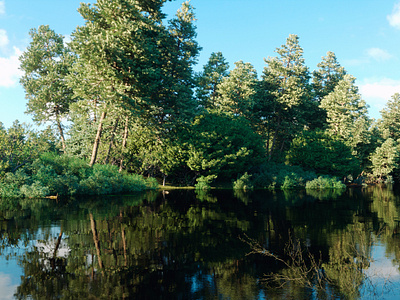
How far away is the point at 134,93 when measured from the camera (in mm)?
33156

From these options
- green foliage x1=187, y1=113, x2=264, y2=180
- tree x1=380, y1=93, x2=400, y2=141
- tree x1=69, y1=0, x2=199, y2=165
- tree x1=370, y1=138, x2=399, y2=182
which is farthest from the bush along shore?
tree x1=380, y1=93, x2=400, y2=141

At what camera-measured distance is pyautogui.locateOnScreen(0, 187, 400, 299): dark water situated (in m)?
6.72

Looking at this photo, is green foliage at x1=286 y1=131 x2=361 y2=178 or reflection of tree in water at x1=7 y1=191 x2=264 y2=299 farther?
green foliage at x1=286 y1=131 x2=361 y2=178

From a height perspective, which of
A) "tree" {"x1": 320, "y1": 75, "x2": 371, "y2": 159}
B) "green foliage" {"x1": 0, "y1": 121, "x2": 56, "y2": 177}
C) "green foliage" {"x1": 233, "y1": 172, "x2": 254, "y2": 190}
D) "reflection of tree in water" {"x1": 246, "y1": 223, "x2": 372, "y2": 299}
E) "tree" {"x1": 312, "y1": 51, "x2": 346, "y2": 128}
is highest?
"tree" {"x1": 312, "y1": 51, "x2": 346, "y2": 128}

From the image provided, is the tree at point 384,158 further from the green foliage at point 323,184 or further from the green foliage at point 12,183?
the green foliage at point 12,183

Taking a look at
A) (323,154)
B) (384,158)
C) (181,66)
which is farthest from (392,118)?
(181,66)

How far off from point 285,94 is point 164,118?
2486 centimetres

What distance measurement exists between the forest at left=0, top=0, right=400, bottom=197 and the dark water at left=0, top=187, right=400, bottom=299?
41.0ft

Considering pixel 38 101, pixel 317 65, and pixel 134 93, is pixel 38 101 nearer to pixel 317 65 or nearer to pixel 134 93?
pixel 134 93

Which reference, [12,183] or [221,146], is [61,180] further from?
[221,146]

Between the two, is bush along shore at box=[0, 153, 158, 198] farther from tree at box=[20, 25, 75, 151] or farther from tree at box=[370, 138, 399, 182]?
tree at box=[370, 138, 399, 182]

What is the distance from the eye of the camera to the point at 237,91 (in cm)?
5322

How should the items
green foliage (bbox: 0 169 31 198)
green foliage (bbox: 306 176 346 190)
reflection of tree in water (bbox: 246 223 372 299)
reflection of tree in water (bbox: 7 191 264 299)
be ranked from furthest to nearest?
green foliage (bbox: 306 176 346 190) → green foliage (bbox: 0 169 31 198) → reflection of tree in water (bbox: 7 191 264 299) → reflection of tree in water (bbox: 246 223 372 299)

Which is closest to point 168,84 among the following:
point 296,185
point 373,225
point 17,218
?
point 296,185
